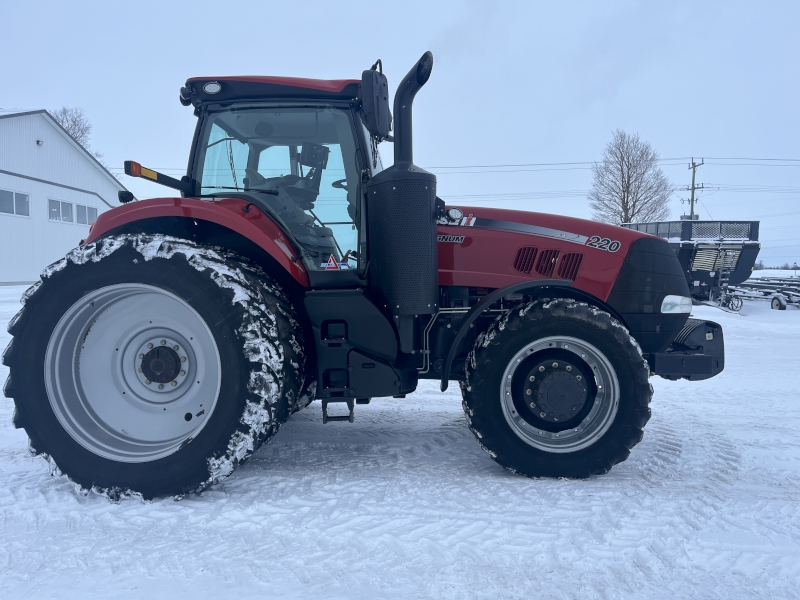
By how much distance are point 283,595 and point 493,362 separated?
150 centimetres

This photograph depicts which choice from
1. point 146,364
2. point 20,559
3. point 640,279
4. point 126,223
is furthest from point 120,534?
point 640,279

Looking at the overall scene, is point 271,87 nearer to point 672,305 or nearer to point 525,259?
point 525,259

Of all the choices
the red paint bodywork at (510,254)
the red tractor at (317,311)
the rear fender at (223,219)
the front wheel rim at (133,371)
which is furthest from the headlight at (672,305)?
the front wheel rim at (133,371)

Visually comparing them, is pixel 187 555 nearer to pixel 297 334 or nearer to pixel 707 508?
pixel 297 334

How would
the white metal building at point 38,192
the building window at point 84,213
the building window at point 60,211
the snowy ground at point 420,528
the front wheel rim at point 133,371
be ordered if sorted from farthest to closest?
the building window at point 84,213
the building window at point 60,211
the white metal building at point 38,192
the front wheel rim at point 133,371
the snowy ground at point 420,528

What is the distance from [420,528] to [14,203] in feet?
72.5

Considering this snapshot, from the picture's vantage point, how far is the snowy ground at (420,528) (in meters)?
1.92

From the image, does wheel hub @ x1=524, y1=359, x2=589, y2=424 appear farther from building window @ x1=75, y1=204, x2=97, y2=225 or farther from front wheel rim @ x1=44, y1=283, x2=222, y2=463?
building window @ x1=75, y1=204, x2=97, y2=225

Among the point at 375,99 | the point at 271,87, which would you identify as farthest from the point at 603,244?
the point at 271,87

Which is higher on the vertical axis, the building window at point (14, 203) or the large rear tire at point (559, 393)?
the building window at point (14, 203)

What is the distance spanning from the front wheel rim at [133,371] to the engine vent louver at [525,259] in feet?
5.71

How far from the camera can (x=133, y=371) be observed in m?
2.92

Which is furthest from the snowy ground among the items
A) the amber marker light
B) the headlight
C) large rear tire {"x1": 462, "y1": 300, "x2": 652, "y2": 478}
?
the amber marker light

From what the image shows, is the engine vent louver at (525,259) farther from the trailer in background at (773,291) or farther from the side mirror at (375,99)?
the trailer in background at (773,291)
